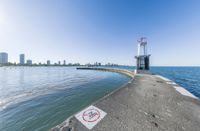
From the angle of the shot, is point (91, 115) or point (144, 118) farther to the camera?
point (91, 115)

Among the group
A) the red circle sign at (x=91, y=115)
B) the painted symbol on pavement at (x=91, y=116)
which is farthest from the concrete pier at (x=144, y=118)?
the red circle sign at (x=91, y=115)

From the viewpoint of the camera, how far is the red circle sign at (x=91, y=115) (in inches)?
117

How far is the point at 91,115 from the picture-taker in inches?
126

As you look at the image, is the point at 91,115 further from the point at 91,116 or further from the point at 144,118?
the point at 144,118

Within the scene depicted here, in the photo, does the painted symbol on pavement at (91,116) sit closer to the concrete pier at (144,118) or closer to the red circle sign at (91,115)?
the red circle sign at (91,115)

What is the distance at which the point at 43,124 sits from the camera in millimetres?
3918

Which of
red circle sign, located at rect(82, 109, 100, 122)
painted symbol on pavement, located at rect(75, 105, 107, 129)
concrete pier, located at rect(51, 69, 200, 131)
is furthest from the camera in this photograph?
red circle sign, located at rect(82, 109, 100, 122)

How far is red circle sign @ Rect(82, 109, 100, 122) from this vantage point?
296 centimetres

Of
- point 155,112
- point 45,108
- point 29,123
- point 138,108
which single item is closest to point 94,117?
point 138,108

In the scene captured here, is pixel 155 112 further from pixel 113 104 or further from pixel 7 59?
pixel 7 59

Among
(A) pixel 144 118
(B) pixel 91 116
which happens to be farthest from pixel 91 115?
(A) pixel 144 118

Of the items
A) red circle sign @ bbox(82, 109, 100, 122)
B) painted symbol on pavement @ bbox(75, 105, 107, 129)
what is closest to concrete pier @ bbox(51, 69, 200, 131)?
painted symbol on pavement @ bbox(75, 105, 107, 129)

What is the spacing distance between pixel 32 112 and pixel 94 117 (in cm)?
444

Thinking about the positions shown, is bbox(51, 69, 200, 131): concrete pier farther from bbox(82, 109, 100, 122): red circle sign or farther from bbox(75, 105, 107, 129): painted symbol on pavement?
bbox(82, 109, 100, 122): red circle sign
